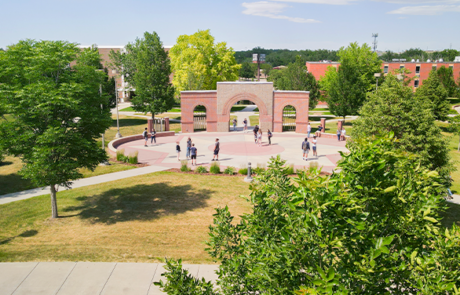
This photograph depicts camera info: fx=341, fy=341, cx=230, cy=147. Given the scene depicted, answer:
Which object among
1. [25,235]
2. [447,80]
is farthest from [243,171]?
[447,80]

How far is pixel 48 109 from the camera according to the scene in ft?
43.5

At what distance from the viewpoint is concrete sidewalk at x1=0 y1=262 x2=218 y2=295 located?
9.87 metres

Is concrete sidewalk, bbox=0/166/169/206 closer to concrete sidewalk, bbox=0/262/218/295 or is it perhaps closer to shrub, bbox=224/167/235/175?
shrub, bbox=224/167/235/175

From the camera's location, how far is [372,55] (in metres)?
53.7

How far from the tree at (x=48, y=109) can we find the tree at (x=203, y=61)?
35.7m

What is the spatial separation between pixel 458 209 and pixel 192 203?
13.9m

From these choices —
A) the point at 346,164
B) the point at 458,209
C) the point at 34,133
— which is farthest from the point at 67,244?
the point at 458,209

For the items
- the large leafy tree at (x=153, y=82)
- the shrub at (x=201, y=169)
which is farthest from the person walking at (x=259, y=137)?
the large leafy tree at (x=153, y=82)

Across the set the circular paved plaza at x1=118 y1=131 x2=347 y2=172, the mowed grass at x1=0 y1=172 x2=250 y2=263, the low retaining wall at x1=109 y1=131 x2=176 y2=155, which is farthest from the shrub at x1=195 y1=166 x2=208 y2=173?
the low retaining wall at x1=109 y1=131 x2=176 y2=155

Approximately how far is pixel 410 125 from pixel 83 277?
13.3m

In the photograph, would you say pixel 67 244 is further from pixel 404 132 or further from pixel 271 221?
pixel 404 132

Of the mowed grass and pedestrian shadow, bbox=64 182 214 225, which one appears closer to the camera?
the mowed grass

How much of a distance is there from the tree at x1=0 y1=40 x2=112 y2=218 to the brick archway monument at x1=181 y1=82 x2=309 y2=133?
70.6 feet

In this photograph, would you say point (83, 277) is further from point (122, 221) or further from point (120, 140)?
point (120, 140)
